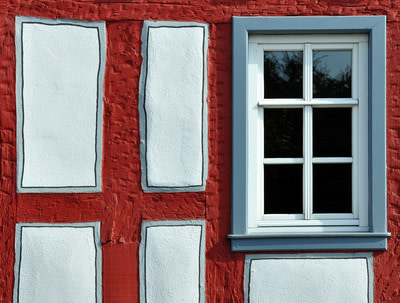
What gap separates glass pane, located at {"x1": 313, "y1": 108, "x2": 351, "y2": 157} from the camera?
18.5 feet

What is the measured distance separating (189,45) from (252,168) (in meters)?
1.08

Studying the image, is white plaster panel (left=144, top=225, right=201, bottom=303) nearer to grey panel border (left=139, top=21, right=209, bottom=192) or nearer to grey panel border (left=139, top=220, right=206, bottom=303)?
grey panel border (left=139, top=220, right=206, bottom=303)

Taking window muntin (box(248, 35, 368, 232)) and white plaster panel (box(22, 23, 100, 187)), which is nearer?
white plaster panel (box(22, 23, 100, 187))

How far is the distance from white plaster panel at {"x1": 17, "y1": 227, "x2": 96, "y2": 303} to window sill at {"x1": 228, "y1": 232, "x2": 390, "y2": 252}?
1.13 metres

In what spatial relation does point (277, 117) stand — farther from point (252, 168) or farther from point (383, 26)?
point (383, 26)

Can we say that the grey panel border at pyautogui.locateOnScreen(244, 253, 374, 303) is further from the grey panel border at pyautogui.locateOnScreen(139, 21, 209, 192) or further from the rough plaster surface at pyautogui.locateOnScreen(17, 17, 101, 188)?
the rough plaster surface at pyautogui.locateOnScreen(17, 17, 101, 188)

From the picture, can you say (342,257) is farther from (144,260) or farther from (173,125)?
(173,125)

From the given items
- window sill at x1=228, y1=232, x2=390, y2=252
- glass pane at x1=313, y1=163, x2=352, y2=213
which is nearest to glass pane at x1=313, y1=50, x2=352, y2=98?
glass pane at x1=313, y1=163, x2=352, y2=213

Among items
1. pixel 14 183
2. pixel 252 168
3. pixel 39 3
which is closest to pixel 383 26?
pixel 252 168

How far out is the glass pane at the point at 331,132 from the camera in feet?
18.5

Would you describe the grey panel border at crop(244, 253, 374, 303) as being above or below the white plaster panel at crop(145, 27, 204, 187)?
below

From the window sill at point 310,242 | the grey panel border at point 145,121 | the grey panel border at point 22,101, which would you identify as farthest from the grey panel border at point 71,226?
the window sill at point 310,242

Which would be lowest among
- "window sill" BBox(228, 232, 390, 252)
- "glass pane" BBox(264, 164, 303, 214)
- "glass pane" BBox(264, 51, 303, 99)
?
"window sill" BBox(228, 232, 390, 252)

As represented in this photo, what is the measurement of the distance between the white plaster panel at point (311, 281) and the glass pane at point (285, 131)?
85cm
